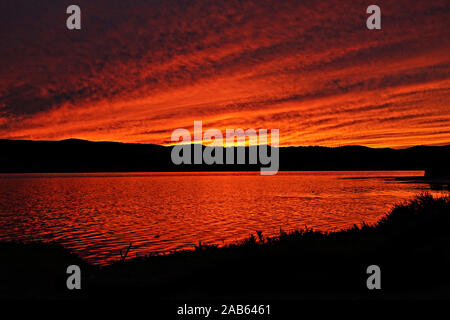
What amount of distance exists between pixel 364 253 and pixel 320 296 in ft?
12.5

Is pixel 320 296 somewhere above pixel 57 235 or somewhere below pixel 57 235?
above

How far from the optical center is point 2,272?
13.9 metres

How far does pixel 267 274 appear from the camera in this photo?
1223cm

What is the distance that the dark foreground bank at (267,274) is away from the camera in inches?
439

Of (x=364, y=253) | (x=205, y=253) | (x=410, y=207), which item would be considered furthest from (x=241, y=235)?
(x=364, y=253)

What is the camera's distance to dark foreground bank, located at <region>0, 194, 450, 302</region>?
1116 centimetres
